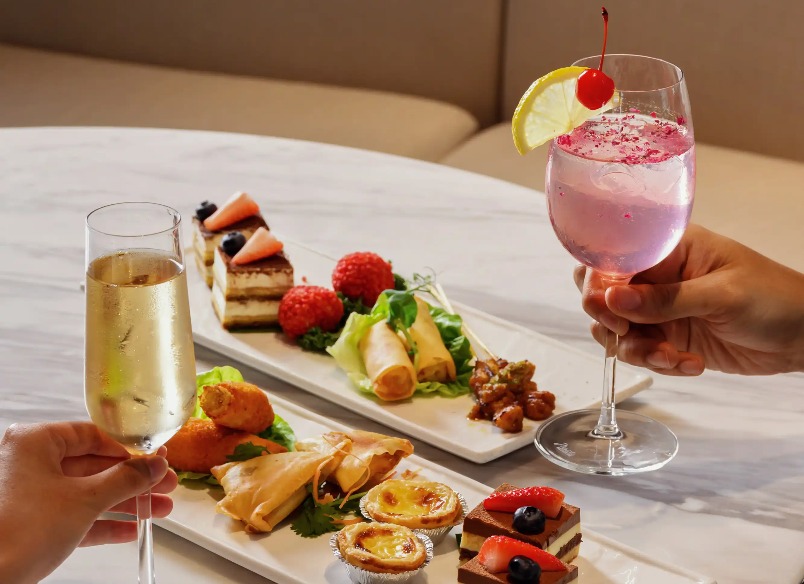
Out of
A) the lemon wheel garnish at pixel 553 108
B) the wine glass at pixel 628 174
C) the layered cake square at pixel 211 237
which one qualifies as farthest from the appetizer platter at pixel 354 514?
the layered cake square at pixel 211 237

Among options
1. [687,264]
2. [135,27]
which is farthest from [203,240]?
[135,27]

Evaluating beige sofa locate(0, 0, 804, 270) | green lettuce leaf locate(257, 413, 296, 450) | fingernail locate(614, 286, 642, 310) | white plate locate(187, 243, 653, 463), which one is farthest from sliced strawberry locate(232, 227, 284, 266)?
beige sofa locate(0, 0, 804, 270)

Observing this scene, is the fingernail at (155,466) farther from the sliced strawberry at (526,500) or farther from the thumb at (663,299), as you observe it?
the thumb at (663,299)

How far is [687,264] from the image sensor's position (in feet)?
5.77

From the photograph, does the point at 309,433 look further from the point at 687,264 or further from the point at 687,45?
the point at 687,45

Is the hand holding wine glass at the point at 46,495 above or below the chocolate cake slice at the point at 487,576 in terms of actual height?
above

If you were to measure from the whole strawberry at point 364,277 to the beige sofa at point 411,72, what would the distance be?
152 cm

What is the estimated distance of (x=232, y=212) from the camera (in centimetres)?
225

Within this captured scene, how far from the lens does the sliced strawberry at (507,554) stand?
4.09 feet

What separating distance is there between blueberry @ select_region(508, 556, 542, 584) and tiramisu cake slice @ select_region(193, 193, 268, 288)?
115cm

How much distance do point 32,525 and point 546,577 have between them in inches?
21.9

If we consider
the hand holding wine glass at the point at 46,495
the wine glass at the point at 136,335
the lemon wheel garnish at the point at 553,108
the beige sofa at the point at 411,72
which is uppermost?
the lemon wheel garnish at the point at 553,108

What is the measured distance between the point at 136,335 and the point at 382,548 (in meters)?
0.39

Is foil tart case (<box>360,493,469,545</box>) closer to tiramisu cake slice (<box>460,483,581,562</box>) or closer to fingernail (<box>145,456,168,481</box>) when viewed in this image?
tiramisu cake slice (<box>460,483,581,562</box>)
